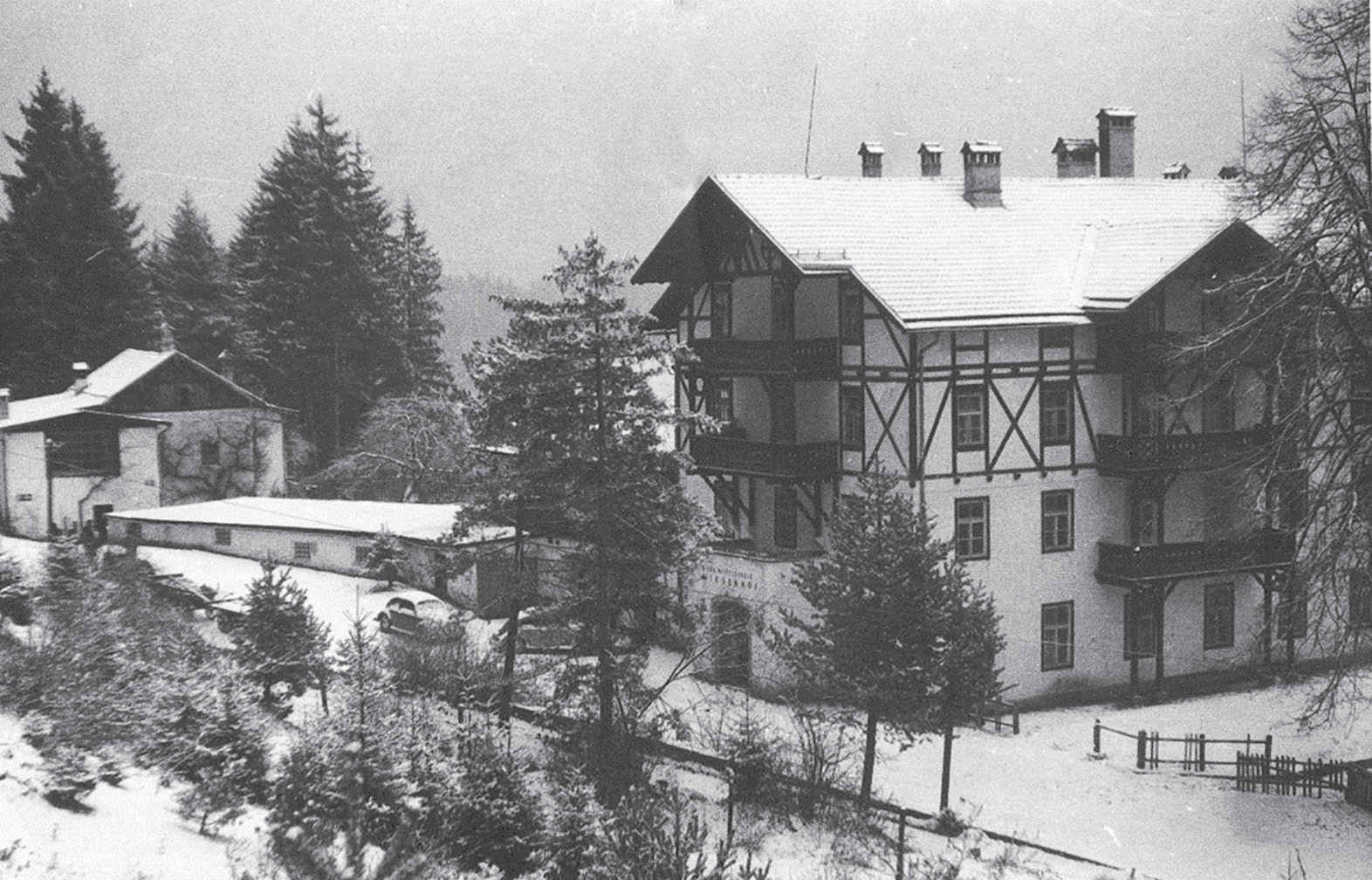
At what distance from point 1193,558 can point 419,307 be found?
634 inches

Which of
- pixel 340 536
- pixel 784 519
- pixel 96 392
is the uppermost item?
pixel 96 392

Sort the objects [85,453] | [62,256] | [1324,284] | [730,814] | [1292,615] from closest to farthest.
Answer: [62,256] → [85,453] → [730,814] → [1324,284] → [1292,615]

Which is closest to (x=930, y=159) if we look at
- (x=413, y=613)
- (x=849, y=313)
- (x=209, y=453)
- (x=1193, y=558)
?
(x=849, y=313)

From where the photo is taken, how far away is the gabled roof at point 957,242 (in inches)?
915

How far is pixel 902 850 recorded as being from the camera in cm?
1516

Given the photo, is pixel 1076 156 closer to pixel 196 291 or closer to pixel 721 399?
pixel 721 399

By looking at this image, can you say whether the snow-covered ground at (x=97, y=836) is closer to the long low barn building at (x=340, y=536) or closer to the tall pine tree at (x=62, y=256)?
the long low barn building at (x=340, y=536)

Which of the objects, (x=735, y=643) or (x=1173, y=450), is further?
(x=1173, y=450)

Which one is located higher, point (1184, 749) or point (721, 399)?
point (721, 399)

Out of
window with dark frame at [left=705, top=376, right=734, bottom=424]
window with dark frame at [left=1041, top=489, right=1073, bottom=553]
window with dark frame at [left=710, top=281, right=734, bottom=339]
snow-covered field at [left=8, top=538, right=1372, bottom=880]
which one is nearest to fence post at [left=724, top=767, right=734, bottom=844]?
snow-covered field at [left=8, top=538, right=1372, bottom=880]

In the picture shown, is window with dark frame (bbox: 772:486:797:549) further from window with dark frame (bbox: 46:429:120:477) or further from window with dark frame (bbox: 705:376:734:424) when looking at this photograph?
window with dark frame (bbox: 46:429:120:477)

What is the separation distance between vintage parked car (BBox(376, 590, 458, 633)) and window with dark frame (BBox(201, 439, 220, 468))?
3106 mm

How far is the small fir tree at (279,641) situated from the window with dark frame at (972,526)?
42.1 ft

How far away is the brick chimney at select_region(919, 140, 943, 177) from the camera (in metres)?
28.5
